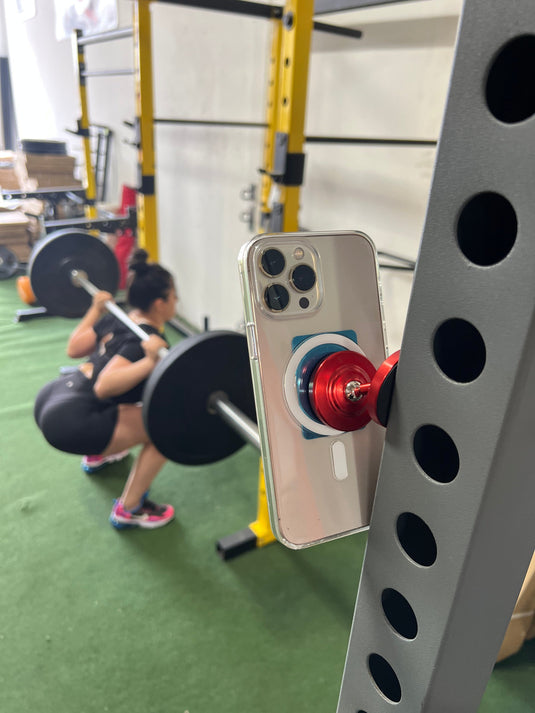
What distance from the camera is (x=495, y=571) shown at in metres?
0.34

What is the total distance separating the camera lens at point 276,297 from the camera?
389 millimetres

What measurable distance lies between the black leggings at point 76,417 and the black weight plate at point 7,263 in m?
2.75

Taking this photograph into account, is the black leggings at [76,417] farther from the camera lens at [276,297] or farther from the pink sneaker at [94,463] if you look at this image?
the camera lens at [276,297]

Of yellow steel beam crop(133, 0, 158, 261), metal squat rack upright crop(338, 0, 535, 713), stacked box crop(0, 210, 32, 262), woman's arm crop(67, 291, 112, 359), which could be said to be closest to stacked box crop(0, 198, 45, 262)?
stacked box crop(0, 210, 32, 262)

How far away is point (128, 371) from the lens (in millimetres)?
1458

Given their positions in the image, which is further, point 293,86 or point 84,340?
point 84,340

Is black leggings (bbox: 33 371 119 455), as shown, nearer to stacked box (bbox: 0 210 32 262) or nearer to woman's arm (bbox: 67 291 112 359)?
woman's arm (bbox: 67 291 112 359)

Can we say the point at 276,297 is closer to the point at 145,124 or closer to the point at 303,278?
the point at 303,278

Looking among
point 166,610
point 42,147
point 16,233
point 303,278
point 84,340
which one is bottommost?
point 166,610

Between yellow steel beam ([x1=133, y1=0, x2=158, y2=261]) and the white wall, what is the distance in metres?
0.52

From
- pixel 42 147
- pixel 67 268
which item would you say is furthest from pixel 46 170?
pixel 67 268

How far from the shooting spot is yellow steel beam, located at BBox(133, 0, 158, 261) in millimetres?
1861

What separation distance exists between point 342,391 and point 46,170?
4.08m

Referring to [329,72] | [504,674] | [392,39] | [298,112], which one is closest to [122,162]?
[329,72]
